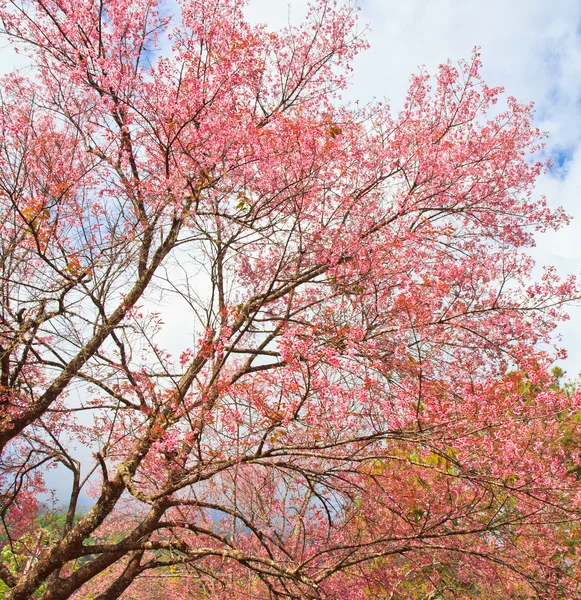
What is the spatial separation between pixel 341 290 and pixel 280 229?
103cm

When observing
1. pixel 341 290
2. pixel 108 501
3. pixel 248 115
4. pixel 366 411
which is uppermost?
pixel 248 115

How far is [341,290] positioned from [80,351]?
3061mm

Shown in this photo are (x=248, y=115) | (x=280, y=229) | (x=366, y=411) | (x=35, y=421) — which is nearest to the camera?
(x=366, y=411)

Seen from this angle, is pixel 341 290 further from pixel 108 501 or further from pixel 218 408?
pixel 108 501

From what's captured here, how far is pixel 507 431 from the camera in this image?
14.4ft

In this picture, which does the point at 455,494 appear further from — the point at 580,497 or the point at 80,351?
the point at 80,351

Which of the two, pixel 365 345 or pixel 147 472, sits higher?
pixel 365 345

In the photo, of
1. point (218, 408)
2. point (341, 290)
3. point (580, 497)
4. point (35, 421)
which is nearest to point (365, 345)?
point (341, 290)

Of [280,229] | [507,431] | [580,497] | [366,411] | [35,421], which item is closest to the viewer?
[507,431]

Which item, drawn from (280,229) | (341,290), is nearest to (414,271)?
(341,290)

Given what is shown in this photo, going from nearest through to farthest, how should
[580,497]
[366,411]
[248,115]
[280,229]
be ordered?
[366,411] → [580,497] → [280,229] → [248,115]

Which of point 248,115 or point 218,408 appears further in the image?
point 248,115

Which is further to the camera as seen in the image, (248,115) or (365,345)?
(248,115)

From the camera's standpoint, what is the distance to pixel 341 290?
19.3ft
